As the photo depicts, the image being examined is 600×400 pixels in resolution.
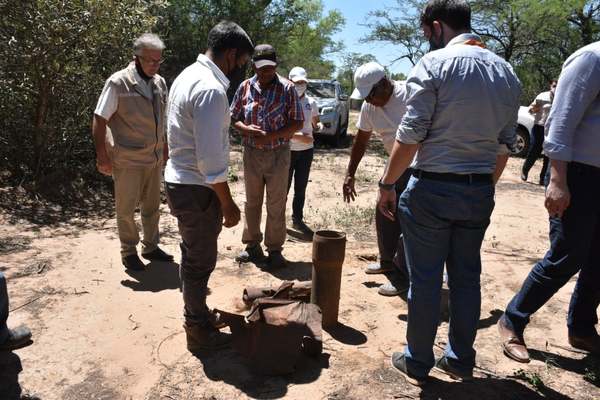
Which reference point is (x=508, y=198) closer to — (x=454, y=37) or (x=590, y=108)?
(x=590, y=108)

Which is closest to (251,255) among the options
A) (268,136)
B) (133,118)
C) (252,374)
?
(268,136)

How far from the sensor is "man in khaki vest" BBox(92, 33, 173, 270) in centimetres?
415

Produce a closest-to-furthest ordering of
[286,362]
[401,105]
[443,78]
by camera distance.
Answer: [443,78]
[286,362]
[401,105]

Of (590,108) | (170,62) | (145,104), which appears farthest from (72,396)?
(170,62)

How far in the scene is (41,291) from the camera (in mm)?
3994

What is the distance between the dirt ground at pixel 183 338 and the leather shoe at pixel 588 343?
0.26 feet

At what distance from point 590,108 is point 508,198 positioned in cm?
566

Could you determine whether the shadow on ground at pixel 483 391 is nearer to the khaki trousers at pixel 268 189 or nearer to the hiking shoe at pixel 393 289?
the hiking shoe at pixel 393 289

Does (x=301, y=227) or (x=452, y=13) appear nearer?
(x=452, y=13)

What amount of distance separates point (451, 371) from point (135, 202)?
2970 millimetres

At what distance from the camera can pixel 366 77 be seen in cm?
374

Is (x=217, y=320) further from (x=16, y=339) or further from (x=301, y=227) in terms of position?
(x=301, y=227)

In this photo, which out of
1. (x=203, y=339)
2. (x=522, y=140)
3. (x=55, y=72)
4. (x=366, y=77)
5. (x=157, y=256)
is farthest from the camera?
(x=522, y=140)

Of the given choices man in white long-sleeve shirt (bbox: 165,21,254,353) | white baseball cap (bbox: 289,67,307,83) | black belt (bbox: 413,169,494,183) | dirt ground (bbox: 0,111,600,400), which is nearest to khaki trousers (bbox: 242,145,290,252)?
dirt ground (bbox: 0,111,600,400)
